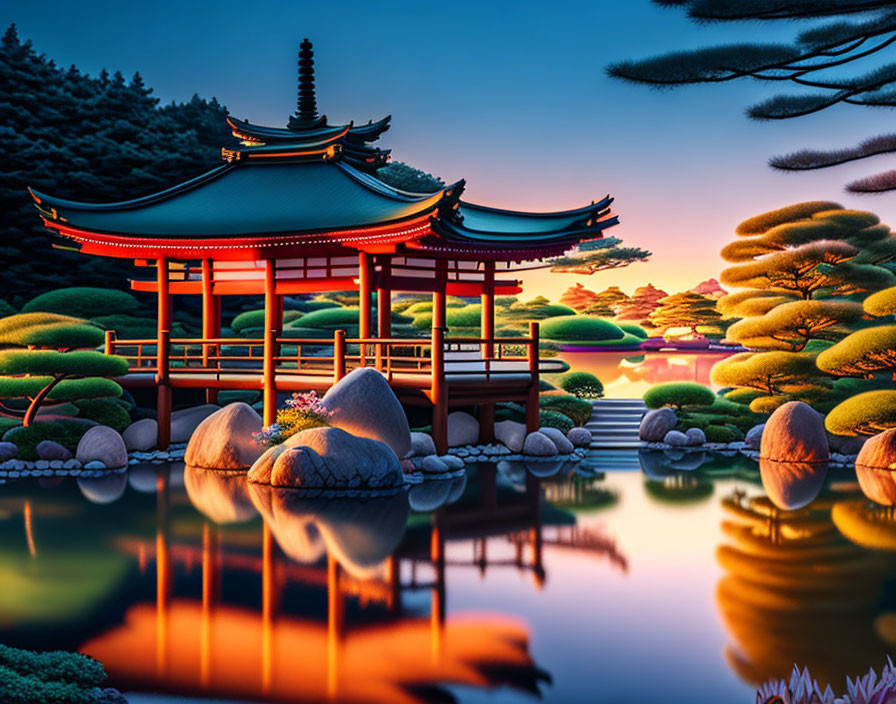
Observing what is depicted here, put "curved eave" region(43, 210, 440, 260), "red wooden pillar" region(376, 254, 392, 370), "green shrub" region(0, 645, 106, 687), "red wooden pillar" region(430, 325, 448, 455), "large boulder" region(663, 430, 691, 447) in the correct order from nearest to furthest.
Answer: "green shrub" region(0, 645, 106, 687)
"red wooden pillar" region(430, 325, 448, 455)
"curved eave" region(43, 210, 440, 260)
"red wooden pillar" region(376, 254, 392, 370)
"large boulder" region(663, 430, 691, 447)

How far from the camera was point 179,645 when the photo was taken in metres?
6.52

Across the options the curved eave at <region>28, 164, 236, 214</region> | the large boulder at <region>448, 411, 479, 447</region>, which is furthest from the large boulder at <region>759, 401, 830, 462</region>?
the curved eave at <region>28, 164, 236, 214</region>

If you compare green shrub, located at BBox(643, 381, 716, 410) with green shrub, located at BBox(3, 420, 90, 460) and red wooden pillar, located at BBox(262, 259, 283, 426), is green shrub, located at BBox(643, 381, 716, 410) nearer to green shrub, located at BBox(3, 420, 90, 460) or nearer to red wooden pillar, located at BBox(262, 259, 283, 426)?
red wooden pillar, located at BBox(262, 259, 283, 426)

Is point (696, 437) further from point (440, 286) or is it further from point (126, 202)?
point (126, 202)

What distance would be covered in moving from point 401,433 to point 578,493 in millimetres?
3282

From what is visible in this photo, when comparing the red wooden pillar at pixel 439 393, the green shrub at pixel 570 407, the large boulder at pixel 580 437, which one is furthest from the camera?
the green shrub at pixel 570 407

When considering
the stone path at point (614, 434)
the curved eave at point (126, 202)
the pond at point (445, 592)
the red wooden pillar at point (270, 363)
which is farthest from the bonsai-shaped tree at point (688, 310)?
the pond at point (445, 592)

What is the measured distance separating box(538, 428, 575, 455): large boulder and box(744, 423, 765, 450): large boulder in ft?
14.1

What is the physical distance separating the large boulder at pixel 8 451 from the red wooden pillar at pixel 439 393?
7.85 metres

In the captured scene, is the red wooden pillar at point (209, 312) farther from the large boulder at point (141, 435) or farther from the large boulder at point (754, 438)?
the large boulder at point (754, 438)

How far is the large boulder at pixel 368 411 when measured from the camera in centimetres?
1452

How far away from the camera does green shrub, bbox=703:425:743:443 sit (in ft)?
64.7

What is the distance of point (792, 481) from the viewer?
14852 millimetres

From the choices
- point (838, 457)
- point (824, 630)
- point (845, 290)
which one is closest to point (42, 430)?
point (824, 630)
